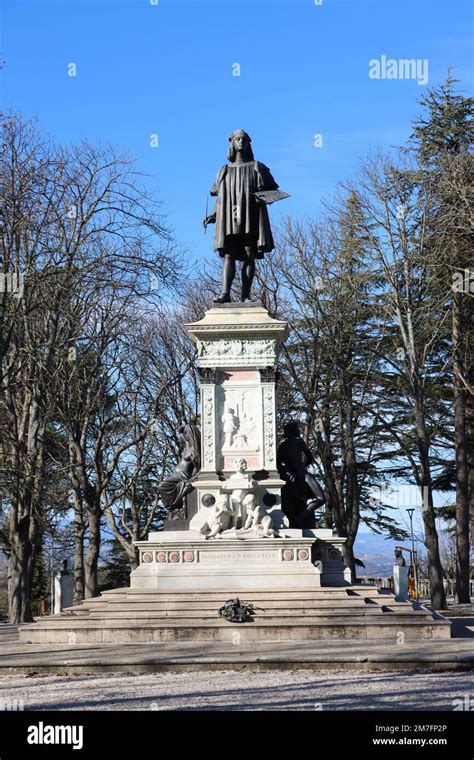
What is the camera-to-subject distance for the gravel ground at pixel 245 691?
1168cm

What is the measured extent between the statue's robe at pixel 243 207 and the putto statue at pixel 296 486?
417cm

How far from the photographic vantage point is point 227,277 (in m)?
23.4

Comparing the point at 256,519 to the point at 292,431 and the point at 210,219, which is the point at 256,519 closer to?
the point at 292,431

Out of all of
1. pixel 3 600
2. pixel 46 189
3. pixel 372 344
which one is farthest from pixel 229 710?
pixel 3 600

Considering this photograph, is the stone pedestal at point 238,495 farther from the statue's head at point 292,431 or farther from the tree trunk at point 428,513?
the tree trunk at point 428,513

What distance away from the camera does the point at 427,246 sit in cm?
3594

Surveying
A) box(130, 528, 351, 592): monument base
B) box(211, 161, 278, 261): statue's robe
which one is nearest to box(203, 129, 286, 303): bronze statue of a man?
box(211, 161, 278, 261): statue's robe

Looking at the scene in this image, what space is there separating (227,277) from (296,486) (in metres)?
4.61

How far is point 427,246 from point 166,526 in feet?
58.0

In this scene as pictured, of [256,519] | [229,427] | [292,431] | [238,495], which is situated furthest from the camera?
[292,431]

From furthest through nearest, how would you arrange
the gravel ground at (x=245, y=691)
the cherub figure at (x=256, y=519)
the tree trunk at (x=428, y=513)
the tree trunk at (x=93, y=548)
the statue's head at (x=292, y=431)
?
the tree trunk at (x=93, y=548), the tree trunk at (x=428, y=513), the statue's head at (x=292, y=431), the cherub figure at (x=256, y=519), the gravel ground at (x=245, y=691)

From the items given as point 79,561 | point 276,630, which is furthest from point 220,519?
point 79,561

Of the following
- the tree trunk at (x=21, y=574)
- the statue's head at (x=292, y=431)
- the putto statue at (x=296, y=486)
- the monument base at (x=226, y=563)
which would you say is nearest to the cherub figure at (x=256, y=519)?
the monument base at (x=226, y=563)
